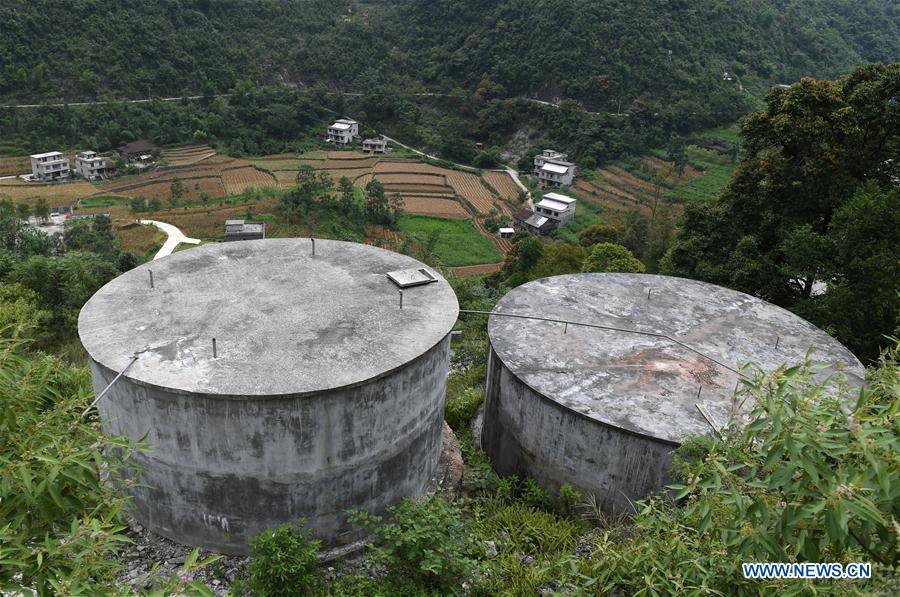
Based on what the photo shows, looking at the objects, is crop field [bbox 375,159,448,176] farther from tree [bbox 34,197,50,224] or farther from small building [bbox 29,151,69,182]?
tree [bbox 34,197,50,224]

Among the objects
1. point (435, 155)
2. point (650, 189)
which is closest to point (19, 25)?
point (435, 155)

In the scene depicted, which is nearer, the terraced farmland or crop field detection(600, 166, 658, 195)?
crop field detection(600, 166, 658, 195)

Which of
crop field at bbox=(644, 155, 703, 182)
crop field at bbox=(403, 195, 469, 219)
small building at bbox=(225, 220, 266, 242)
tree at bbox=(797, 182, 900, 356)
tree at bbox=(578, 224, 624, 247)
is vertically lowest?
crop field at bbox=(403, 195, 469, 219)

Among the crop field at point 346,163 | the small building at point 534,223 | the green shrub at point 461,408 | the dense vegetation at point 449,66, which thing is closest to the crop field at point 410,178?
the crop field at point 346,163

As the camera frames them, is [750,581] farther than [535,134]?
No

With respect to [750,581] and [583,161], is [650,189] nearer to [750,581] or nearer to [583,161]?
[583,161]

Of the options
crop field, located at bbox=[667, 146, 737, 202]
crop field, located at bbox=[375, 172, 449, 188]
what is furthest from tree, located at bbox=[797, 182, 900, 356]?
crop field, located at bbox=[375, 172, 449, 188]

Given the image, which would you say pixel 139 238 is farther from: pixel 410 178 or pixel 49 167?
pixel 410 178
